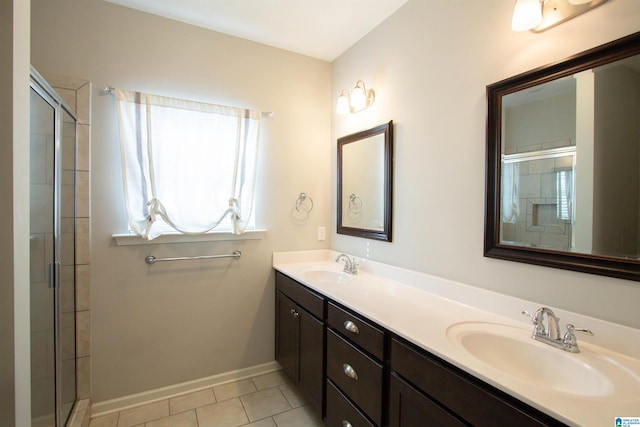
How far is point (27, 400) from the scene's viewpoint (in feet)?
3.30

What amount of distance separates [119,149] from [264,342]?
177 centimetres

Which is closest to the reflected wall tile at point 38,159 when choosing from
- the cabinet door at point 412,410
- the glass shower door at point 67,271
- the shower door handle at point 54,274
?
the glass shower door at point 67,271

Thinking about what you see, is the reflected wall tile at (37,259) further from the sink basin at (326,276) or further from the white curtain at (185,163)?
the sink basin at (326,276)

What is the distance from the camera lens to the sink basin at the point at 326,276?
2.16 metres

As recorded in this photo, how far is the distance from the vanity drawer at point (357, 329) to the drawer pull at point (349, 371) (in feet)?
0.45

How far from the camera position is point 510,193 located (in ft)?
4.40

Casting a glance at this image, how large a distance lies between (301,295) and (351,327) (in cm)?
59

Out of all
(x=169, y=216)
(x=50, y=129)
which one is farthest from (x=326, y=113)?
(x=50, y=129)

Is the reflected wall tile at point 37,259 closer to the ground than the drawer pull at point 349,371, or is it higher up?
higher up

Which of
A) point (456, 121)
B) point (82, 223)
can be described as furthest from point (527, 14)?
point (82, 223)

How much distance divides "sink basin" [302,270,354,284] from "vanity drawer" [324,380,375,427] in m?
0.68

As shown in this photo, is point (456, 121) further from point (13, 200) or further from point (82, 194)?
point (82, 194)

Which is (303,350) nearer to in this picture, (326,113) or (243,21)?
(326,113)

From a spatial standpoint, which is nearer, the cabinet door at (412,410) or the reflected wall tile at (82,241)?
the cabinet door at (412,410)
